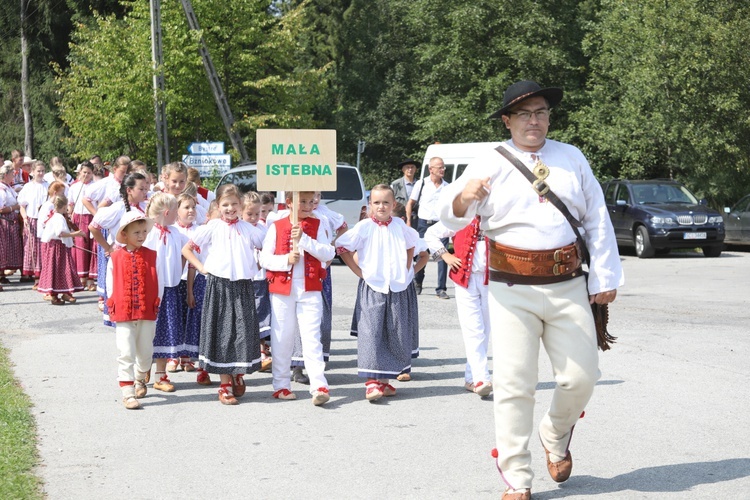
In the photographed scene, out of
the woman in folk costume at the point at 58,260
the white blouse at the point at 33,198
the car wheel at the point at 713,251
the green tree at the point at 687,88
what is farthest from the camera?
the green tree at the point at 687,88

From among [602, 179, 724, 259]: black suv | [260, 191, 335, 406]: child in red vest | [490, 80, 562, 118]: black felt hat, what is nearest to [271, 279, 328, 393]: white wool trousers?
[260, 191, 335, 406]: child in red vest

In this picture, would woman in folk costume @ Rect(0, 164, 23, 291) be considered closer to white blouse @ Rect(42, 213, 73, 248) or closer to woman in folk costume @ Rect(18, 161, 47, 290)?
woman in folk costume @ Rect(18, 161, 47, 290)

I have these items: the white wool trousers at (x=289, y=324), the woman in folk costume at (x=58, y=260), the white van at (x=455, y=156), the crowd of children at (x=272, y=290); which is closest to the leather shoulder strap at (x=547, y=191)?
the crowd of children at (x=272, y=290)

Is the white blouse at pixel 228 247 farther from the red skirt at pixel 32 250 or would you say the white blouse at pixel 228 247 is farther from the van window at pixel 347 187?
the van window at pixel 347 187

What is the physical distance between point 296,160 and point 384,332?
57.2 inches

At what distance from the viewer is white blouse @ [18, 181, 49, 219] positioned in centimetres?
1645

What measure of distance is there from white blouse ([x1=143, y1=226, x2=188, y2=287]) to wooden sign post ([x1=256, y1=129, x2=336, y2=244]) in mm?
992

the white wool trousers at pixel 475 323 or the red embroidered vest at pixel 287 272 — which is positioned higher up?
the red embroidered vest at pixel 287 272

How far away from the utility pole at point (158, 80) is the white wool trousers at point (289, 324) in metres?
18.2

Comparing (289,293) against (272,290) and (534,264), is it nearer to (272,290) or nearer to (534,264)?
(272,290)

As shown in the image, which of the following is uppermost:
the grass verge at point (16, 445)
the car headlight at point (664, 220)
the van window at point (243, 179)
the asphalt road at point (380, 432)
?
the van window at point (243, 179)

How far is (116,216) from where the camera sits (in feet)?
33.4

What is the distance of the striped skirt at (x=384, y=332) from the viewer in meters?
8.24

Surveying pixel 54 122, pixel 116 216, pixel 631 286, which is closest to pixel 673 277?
pixel 631 286
